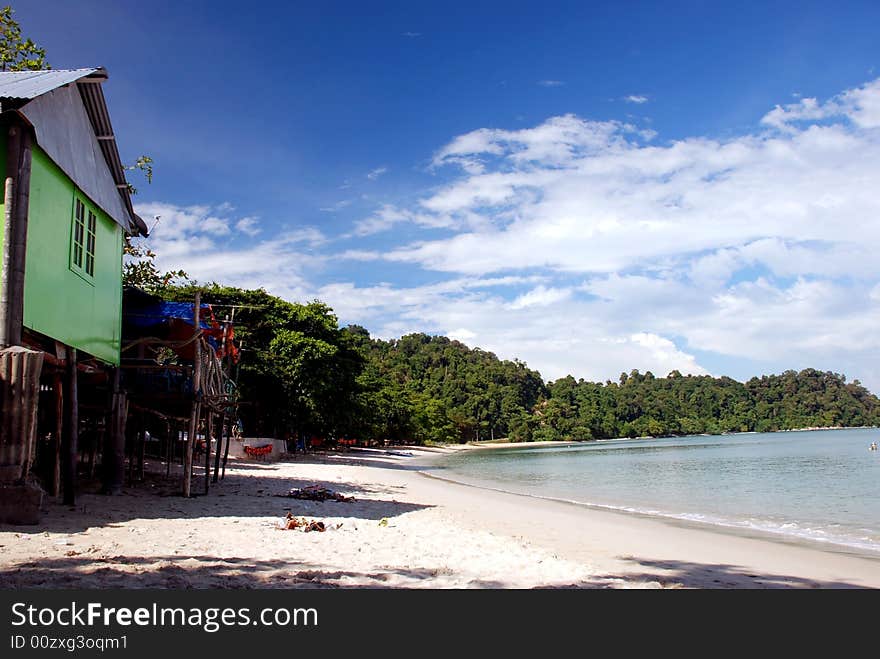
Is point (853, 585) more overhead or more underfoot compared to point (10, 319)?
more underfoot

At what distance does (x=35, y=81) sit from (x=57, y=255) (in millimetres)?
2598

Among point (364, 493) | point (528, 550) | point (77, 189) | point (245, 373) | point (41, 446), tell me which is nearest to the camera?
point (528, 550)

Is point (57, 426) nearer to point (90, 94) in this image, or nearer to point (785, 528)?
point (90, 94)

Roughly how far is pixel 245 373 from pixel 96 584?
2882cm

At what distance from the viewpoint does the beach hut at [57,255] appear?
8539mm

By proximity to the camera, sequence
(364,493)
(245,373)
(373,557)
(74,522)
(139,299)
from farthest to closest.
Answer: (245,373)
(364,493)
(139,299)
(74,522)
(373,557)

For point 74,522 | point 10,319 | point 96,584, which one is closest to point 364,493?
point 74,522

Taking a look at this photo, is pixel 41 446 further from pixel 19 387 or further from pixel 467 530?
pixel 467 530

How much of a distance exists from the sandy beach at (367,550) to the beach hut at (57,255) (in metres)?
1.42

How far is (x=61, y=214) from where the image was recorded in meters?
10.5

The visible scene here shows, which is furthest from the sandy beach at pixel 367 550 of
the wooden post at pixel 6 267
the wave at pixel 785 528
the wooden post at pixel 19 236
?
the wooden post at pixel 19 236

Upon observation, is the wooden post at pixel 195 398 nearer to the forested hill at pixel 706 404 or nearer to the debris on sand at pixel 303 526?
the debris on sand at pixel 303 526

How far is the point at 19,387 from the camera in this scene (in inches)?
325

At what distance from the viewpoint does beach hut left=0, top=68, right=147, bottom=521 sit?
28.0 feet
